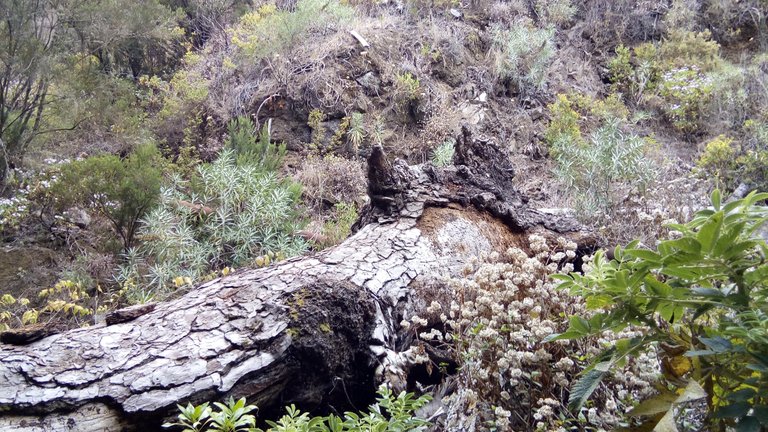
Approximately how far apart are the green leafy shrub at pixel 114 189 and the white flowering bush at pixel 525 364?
4.19 m

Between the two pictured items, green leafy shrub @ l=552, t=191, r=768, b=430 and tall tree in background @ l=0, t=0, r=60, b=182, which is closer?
green leafy shrub @ l=552, t=191, r=768, b=430

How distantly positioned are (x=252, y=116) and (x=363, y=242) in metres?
5.42

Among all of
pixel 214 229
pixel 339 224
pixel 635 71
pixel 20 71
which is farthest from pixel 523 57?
pixel 20 71

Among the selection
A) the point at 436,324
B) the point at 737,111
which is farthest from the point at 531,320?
the point at 737,111

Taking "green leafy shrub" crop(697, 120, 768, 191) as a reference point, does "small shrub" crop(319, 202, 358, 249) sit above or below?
below

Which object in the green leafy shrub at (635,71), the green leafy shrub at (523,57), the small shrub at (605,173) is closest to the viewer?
the small shrub at (605,173)

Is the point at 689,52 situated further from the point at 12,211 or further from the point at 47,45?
the point at 12,211

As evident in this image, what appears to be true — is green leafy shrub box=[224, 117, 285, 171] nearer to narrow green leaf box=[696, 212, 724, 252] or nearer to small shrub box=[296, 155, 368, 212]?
small shrub box=[296, 155, 368, 212]

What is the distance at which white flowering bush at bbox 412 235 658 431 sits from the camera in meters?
1.58

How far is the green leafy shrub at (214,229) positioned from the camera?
16.1 ft

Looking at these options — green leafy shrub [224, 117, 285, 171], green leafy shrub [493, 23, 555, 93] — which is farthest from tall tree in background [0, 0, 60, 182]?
green leafy shrub [493, 23, 555, 93]

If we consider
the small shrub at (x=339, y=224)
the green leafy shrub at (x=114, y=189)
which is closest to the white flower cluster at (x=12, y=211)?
the green leafy shrub at (x=114, y=189)

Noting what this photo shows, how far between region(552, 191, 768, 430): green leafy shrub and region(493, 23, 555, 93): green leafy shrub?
7.79m

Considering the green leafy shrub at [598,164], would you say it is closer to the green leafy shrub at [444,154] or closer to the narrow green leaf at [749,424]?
the green leafy shrub at [444,154]
